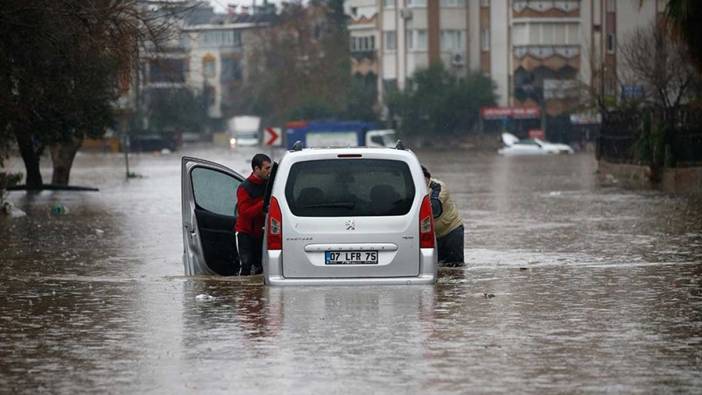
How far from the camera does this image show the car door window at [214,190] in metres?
16.8

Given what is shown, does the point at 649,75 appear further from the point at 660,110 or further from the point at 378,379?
the point at 378,379

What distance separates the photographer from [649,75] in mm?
53562

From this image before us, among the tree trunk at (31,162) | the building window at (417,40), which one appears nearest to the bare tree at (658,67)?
the tree trunk at (31,162)

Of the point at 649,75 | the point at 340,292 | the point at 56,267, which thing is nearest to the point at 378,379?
the point at 340,292

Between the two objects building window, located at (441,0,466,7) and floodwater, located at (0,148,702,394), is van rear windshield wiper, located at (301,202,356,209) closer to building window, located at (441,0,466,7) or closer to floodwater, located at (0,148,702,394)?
floodwater, located at (0,148,702,394)

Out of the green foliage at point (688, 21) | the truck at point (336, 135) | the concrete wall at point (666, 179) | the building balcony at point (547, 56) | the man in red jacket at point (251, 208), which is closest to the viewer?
the man in red jacket at point (251, 208)

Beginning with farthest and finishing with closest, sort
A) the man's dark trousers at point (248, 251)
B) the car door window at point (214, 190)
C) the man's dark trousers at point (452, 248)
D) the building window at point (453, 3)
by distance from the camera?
the building window at point (453, 3) < the man's dark trousers at point (452, 248) < the car door window at point (214, 190) < the man's dark trousers at point (248, 251)

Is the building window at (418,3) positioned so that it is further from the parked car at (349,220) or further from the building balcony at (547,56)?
the parked car at (349,220)

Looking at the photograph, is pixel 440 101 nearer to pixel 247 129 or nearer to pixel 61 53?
pixel 247 129

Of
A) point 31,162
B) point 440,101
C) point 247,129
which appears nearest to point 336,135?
point 440,101

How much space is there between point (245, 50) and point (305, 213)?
149733 mm

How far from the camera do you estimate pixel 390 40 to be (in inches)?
4692

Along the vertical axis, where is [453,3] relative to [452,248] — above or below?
above

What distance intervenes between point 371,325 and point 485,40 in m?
102
